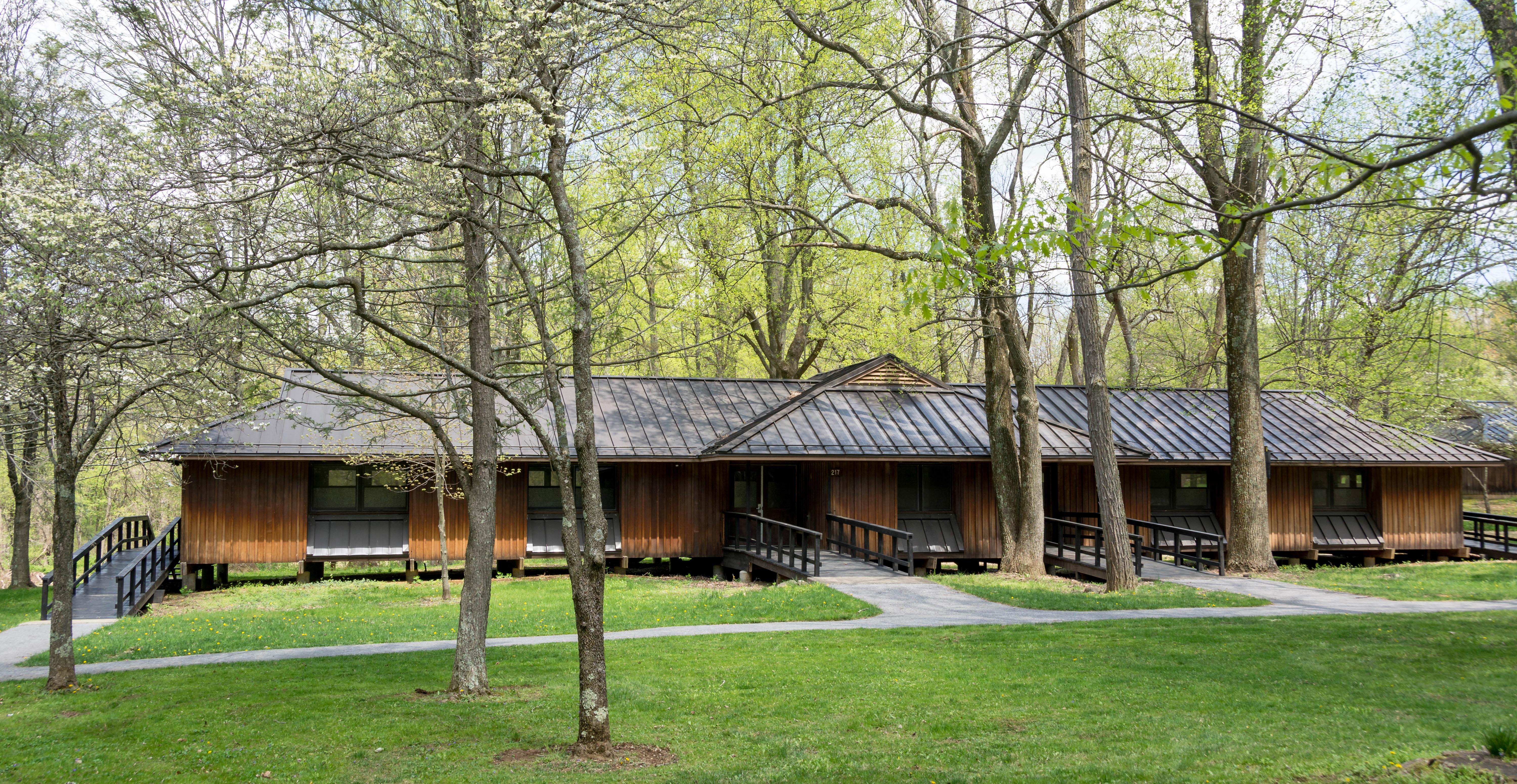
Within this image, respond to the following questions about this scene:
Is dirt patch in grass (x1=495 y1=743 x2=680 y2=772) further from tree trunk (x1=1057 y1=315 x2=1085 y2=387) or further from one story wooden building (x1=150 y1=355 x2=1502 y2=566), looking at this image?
tree trunk (x1=1057 y1=315 x2=1085 y2=387)

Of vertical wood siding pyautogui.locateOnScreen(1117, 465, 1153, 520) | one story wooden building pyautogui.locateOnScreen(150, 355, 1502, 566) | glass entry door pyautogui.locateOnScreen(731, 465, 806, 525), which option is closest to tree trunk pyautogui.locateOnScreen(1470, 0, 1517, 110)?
one story wooden building pyautogui.locateOnScreen(150, 355, 1502, 566)

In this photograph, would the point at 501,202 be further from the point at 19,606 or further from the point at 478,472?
the point at 19,606

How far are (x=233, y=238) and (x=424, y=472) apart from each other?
12601 millimetres

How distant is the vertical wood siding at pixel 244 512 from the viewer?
19016 mm

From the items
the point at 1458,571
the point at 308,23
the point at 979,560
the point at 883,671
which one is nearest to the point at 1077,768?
the point at 883,671

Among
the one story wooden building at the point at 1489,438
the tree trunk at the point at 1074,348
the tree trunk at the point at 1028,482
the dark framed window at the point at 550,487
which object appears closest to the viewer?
the tree trunk at the point at 1028,482

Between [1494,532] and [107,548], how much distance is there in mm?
34890

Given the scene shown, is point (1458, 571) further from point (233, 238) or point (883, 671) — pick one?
point (233, 238)

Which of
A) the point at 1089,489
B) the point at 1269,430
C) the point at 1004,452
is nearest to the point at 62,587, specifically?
the point at 1004,452

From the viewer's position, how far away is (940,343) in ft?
65.5

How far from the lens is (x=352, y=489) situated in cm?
2028

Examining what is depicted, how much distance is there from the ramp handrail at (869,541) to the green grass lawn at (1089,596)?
135cm

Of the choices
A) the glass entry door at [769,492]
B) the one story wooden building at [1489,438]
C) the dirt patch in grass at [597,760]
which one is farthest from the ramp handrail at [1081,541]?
the dirt patch in grass at [597,760]

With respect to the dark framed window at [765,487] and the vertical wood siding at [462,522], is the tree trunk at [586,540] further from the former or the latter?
the dark framed window at [765,487]
